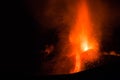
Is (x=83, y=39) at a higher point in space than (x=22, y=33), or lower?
lower

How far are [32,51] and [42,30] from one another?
3.24 ft

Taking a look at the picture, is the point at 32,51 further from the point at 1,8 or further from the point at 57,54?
the point at 1,8

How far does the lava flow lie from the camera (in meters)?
6.39

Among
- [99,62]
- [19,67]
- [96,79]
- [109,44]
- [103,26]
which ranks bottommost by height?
[96,79]

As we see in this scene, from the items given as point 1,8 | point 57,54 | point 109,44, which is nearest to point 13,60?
point 57,54

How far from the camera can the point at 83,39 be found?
759 cm

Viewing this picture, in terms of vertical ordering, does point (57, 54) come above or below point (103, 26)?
below

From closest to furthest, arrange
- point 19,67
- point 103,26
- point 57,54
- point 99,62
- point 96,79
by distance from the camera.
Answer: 1. point 96,79
2. point 99,62
3. point 19,67
4. point 57,54
5. point 103,26

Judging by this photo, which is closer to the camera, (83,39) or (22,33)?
(83,39)

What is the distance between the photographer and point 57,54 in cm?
794

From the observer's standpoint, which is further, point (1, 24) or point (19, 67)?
point (1, 24)

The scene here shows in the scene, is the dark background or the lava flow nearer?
the lava flow

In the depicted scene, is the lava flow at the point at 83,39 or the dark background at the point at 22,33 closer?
the lava flow at the point at 83,39

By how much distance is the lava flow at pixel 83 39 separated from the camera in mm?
6391
